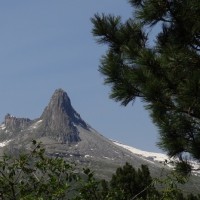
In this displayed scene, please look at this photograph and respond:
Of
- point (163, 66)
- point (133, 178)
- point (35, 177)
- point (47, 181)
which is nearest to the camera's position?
point (47, 181)

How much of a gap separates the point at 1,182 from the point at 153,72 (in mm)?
5538

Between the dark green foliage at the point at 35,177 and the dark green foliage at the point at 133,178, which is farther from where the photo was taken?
the dark green foliage at the point at 133,178

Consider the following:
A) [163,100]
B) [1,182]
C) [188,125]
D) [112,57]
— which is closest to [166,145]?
[188,125]

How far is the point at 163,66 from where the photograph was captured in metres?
12.4

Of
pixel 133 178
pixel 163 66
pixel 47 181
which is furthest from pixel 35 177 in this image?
pixel 133 178

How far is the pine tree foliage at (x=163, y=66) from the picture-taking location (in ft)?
40.4

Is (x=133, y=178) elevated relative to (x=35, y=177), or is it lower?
elevated

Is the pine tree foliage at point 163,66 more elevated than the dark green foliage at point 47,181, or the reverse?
the pine tree foliage at point 163,66

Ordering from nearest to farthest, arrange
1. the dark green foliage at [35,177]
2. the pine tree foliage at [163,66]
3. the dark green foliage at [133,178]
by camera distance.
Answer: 1. the dark green foliage at [35,177]
2. the pine tree foliage at [163,66]
3. the dark green foliage at [133,178]

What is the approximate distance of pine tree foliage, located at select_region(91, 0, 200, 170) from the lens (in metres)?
12.3

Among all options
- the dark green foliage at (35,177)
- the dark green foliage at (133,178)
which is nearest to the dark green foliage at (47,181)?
the dark green foliage at (35,177)

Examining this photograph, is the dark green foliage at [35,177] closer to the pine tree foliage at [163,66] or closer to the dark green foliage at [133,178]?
the pine tree foliage at [163,66]

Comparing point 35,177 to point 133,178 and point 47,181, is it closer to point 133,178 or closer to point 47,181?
point 47,181

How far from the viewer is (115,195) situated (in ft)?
34.0
